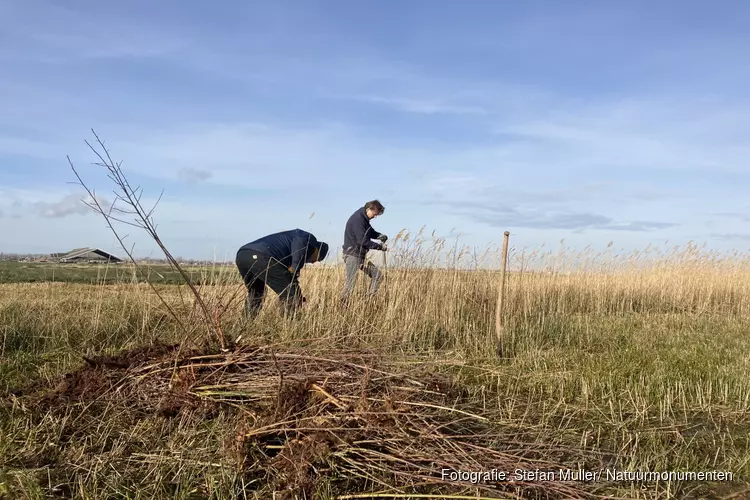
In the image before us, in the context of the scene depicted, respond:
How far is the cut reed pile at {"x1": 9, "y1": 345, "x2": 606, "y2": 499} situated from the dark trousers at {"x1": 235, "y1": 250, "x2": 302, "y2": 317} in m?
2.01

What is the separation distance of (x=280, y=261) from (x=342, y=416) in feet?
9.89

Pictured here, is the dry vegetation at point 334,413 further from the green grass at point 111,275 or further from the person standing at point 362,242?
the person standing at point 362,242

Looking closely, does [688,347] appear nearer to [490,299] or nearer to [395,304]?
[490,299]

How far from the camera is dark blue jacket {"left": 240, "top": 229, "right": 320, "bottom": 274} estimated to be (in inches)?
212

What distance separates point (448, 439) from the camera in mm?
2398

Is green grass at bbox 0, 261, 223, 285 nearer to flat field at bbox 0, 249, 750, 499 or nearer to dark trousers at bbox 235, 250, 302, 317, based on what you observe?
dark trousers at bbox 235, 250, 302, 317

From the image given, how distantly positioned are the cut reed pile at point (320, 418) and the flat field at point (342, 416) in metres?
0.01

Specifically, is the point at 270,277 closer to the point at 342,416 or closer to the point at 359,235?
the point at 359,235

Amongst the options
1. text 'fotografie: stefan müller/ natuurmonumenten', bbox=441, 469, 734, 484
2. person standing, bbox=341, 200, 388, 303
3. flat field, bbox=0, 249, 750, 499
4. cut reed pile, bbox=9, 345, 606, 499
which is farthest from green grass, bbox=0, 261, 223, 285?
text 'fotografie: stefan müller/ natuurmonumenten', bbox=441, 469, 734, 484

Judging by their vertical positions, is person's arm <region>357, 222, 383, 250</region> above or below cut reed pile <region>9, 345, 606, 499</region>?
above

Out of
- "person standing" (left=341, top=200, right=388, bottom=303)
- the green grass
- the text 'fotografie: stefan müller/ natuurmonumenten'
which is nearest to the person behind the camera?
the text 'fotografie: stefan müller/ natuurmonumenten'

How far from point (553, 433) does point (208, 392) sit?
1.92m

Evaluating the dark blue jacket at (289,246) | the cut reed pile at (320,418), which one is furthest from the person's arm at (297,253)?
the cut reed pile at (320,418)

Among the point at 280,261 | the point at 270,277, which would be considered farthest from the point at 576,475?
the point at 270,277
